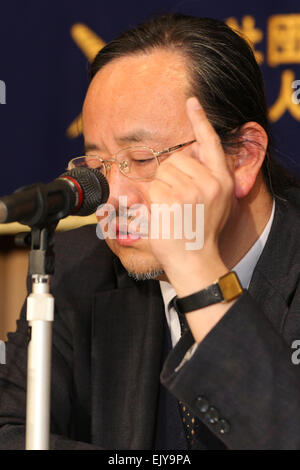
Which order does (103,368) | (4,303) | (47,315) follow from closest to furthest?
(47,315) < (103,368) < (4,303)

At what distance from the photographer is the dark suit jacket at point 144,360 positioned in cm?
102

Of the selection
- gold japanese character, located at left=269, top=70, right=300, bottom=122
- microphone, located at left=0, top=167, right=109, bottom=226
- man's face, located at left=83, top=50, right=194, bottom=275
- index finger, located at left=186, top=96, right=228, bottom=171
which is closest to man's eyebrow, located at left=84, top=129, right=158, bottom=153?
man's face, located at left=83, top=50, right=194, bottom=275

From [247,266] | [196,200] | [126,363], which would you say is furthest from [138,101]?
[126,363]

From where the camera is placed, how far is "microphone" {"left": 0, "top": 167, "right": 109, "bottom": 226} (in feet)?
2.90

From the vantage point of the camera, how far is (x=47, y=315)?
0.91m

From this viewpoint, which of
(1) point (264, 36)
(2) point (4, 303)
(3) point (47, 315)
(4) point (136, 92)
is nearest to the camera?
(3) point (47, 315)

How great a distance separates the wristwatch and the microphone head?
214mm

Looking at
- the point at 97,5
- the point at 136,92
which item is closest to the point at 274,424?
the point at 136,92

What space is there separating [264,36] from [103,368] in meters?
1.12

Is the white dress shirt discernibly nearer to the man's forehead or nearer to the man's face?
the man's face

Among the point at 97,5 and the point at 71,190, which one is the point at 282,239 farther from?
the point at 97,5

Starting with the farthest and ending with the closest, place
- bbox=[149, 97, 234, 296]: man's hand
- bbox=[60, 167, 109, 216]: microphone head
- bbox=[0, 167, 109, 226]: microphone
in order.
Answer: bbox=[149, 97, 234, 296]: man's hand
bbox=[60, 167, 109, 216]: microphone head
bbox=[0, 167, 109, 226]: microphone

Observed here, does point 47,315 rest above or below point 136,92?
below
